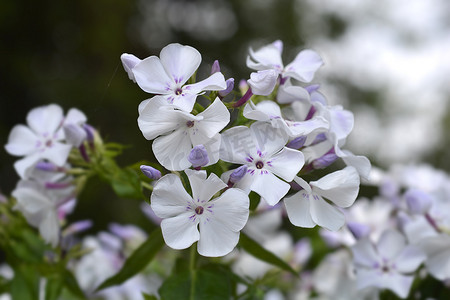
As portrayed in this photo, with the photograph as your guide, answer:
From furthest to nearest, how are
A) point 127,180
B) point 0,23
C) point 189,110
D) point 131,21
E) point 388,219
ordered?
point 131,21 < point 0,23 < point 388,219 < point 127,180 < point 189,110

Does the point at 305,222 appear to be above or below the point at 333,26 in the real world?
above

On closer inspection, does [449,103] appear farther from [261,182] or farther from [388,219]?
[261,182]

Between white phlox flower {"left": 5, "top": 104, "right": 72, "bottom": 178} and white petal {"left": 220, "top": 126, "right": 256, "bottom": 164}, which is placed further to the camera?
white phlox flower {"left": 5, "top": 104, "right": 72, "bottom": 178}

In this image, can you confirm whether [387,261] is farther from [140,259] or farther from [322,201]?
[140,259]

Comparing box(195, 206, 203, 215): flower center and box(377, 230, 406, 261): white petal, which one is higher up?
box(195, 206, 203, 215): flower center

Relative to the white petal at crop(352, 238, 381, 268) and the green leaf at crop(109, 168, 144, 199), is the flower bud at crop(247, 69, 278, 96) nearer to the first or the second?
the green leaf at crop(109, 168, 144, 199)

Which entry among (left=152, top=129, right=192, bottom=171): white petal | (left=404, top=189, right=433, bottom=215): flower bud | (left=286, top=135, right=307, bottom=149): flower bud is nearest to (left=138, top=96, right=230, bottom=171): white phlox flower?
(left=152, top=129, right=192, bottom=171): white petal

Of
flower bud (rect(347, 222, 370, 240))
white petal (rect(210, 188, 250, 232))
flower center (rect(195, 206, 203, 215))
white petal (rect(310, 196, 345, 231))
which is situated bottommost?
flower bud (rect(347, 222, 370, 240))

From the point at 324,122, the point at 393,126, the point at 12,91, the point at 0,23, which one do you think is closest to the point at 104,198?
the point at 12,91
